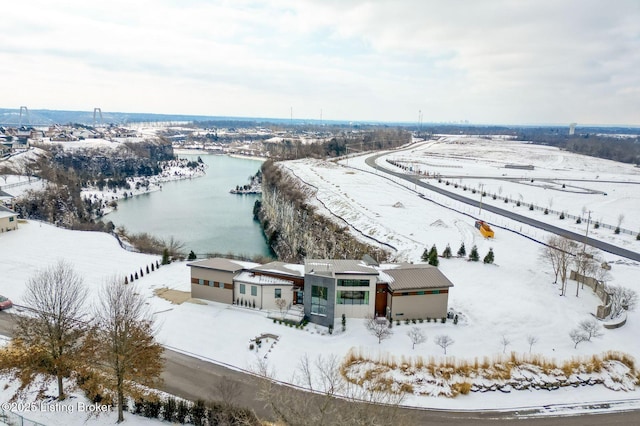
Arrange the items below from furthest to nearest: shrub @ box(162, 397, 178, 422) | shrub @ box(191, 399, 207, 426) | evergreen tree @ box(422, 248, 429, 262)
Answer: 1. evergreen tree @ box(422, 248, 429, 262)
2. shrub @ box(162, 397, 178, 422)
3. shrub @ box(191, 399, 207, 426)

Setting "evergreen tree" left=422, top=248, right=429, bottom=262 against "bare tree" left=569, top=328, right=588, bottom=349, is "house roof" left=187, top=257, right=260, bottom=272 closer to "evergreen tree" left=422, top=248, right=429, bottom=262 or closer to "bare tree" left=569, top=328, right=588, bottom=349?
"evergreen tree" left=422, top=248, right=429, bottom=262

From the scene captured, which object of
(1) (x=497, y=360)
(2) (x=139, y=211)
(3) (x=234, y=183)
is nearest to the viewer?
(1) (x=497, y=360)

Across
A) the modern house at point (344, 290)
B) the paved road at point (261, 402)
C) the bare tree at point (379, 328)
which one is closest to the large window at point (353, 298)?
the modern house at point (344, 290)

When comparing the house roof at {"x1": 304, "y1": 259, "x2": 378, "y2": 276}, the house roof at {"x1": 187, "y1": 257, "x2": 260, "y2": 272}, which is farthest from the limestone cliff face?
the house roof at {"x1": 187, "y1": 257, "x2": 260, "y2": 272}

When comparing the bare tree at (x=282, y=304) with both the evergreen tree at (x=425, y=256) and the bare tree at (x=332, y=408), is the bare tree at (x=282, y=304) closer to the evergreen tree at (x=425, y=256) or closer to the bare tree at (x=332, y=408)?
the bare tree at (x=332, y=408)

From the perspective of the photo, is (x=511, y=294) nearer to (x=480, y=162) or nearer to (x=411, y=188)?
(x=411, y=188)

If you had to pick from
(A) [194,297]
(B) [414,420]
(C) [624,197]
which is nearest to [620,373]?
→ (B) [414,420]

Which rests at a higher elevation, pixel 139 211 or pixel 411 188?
pixel 411 188

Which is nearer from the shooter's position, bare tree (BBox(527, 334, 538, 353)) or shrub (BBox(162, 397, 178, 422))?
shrub (BBox(162, 397, 178, 422))
